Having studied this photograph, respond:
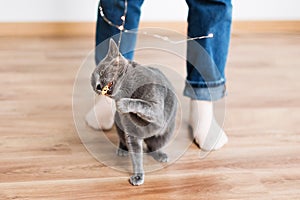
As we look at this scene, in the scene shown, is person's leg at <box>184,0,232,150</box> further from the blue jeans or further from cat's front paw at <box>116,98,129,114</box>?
cat's front paw at <box>116,98,129,114</box>

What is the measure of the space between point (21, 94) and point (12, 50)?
34 cm

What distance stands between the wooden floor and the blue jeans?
0.50ft

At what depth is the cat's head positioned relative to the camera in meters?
1.02

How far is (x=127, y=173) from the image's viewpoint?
1164mm

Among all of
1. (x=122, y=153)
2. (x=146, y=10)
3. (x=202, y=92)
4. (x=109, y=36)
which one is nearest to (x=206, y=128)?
(x=202, y=92)

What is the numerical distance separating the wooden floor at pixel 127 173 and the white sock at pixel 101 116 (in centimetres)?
5

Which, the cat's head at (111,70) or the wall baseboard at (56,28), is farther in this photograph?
the wall baseboard at (56,28)

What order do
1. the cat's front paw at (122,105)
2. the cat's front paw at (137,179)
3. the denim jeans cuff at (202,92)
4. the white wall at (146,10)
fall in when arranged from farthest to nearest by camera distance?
the white wall at (146,10)
the denim jeans cuff at (202,92)
the cat's front paw at (137,179)
the cat's front paw at (122,105)

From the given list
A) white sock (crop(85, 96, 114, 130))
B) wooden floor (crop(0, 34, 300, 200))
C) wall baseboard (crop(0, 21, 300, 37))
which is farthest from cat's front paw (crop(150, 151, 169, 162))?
wall baseboard (crop(0, 21, 300, 37))

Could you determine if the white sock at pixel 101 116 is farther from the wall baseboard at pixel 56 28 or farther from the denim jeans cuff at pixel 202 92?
the wall baseboard at pixel 56 28

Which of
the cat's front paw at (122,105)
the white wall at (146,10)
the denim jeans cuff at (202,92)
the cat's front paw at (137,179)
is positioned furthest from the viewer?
the white wall at (146,10)

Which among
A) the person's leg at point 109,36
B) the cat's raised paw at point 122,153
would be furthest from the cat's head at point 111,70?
the cat's raised paw at point 122,153

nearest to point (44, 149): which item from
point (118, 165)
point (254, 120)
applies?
point (118, 165)

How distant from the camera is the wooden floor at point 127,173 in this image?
112cm
